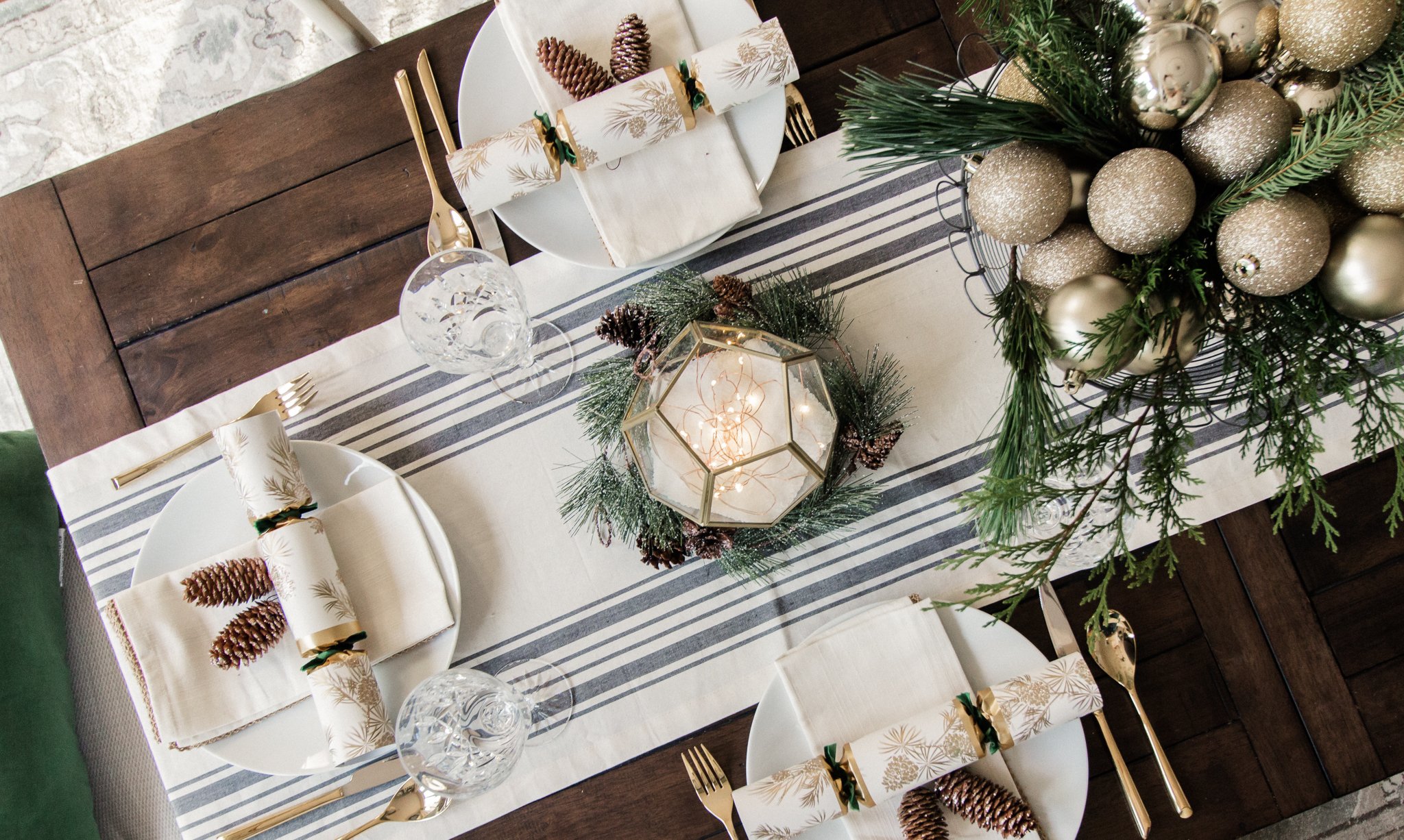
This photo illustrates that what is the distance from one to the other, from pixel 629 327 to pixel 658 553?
21 cm

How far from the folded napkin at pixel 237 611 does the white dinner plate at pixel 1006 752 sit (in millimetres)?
310

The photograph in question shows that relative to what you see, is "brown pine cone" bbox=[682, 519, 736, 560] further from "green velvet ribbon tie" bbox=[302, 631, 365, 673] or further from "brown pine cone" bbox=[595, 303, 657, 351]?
"green velvet ribbon tie" bbox=[302, 631, 365, 673]

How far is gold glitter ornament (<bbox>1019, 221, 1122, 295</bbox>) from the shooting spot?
558mm

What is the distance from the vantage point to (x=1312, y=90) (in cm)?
53

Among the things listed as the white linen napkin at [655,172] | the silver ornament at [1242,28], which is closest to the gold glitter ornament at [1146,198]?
the silver ornament at [1242,28]

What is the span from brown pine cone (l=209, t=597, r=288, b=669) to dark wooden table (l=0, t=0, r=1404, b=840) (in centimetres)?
25

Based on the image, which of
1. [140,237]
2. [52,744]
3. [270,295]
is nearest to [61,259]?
[140,237]

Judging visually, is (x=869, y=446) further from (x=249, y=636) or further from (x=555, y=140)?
(x=249, y=636)

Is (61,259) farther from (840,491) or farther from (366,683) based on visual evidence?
(840,491)

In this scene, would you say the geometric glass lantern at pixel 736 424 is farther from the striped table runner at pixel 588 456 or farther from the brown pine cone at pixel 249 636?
the brown pine cone at pixel 249 636

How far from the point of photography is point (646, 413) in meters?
0.65

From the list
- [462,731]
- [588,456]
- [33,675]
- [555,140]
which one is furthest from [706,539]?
[33,675]

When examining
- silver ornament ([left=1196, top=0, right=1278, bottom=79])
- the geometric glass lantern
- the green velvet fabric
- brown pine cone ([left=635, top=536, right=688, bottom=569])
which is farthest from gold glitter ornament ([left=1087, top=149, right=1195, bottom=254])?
the green velvet fabric

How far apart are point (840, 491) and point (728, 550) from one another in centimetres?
12
